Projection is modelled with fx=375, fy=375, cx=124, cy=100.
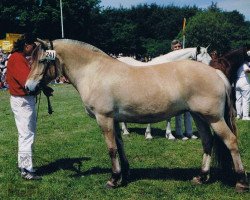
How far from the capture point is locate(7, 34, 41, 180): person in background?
282 inches

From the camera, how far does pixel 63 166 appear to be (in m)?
8.51

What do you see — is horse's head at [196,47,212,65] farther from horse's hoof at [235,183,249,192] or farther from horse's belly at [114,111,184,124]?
horse's hoof at [235,183,249,192]

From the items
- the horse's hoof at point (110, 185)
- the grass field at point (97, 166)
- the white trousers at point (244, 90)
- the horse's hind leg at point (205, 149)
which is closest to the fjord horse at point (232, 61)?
the white trousers at point (244, 90)

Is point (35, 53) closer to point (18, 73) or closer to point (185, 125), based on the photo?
point (18, 73)

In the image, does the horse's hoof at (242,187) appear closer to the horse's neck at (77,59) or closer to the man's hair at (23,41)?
the horse's neck at (77,59)

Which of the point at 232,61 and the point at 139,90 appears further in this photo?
the point at 232,61

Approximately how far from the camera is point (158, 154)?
9.34m

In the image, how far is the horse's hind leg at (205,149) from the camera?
707 centimetres

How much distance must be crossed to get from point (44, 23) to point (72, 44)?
173 ft

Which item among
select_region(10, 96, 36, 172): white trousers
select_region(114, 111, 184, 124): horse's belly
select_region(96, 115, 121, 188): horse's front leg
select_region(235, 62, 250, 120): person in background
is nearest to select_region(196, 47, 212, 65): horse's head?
select_region(114, 111, 184, 124): horse's belly

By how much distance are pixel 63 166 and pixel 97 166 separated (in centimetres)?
78

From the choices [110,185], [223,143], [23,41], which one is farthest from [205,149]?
[23,41]

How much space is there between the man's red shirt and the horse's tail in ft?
11.8

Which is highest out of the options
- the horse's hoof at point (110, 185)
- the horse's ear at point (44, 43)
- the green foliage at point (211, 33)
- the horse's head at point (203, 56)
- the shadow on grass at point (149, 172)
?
the horse's ear at point (44, 43)
